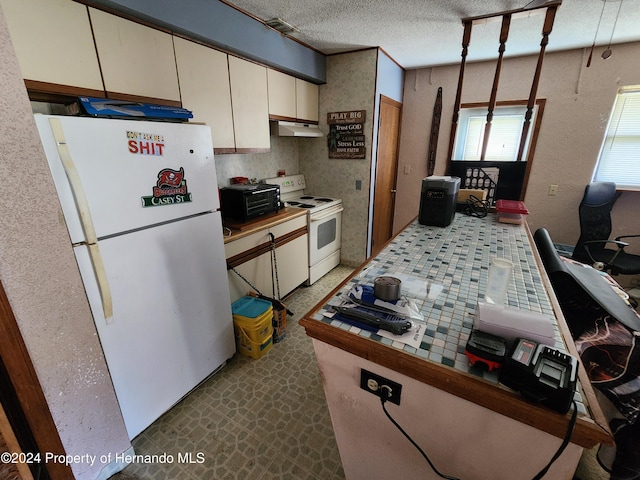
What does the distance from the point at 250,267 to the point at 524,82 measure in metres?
3.67

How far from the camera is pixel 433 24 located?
2297 millimetres

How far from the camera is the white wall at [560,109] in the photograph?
2865 millimetres

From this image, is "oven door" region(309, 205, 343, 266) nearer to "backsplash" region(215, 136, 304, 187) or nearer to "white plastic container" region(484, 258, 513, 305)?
"backsplash" region(215, 136, 304, 187)

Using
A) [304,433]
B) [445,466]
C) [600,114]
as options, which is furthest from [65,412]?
[600,114]

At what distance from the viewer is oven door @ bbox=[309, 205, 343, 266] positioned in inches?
119

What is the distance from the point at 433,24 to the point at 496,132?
1.79m

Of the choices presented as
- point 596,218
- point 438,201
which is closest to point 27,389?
point 438,201

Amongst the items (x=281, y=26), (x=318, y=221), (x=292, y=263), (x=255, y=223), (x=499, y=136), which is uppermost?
(x=281, y=26)

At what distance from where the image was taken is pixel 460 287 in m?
1.11

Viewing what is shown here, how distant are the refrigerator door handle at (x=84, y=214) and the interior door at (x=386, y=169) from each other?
2804 mm

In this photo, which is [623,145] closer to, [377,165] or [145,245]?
[377,165]

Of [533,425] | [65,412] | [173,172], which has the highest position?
[173,172]

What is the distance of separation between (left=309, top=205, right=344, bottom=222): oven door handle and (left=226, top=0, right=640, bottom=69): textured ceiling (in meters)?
1.67

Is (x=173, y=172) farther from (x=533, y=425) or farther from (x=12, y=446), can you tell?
(x=533, y=425)
